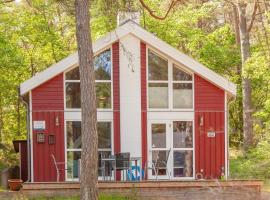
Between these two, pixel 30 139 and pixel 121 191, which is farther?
pixel 30 139

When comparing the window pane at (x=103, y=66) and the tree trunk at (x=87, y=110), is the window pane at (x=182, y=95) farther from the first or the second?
the tree trunk at (x=87, y=110)

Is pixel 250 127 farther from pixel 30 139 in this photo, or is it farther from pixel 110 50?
pixel 30 139

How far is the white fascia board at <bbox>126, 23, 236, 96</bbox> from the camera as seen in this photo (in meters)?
14.5

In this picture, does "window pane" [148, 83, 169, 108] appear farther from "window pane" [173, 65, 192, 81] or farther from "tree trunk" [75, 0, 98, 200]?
"tree trunk" [75, 0, 98, 200]

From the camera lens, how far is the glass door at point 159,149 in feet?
48.0

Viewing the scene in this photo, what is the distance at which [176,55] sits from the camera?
1449cm

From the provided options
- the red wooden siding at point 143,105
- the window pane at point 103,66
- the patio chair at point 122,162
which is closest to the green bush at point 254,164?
the red wooden siding at point 143,105

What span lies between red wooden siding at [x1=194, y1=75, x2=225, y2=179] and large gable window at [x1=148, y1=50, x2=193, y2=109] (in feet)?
1.14

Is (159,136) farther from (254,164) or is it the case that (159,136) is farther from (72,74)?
(254,164)

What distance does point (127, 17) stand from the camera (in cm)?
1436

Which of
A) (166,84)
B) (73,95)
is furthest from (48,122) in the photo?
(166,84)

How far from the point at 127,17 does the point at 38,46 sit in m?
10.1

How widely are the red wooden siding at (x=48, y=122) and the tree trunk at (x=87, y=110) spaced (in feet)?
15.9

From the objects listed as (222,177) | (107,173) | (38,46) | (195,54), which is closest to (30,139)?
(107,173)
